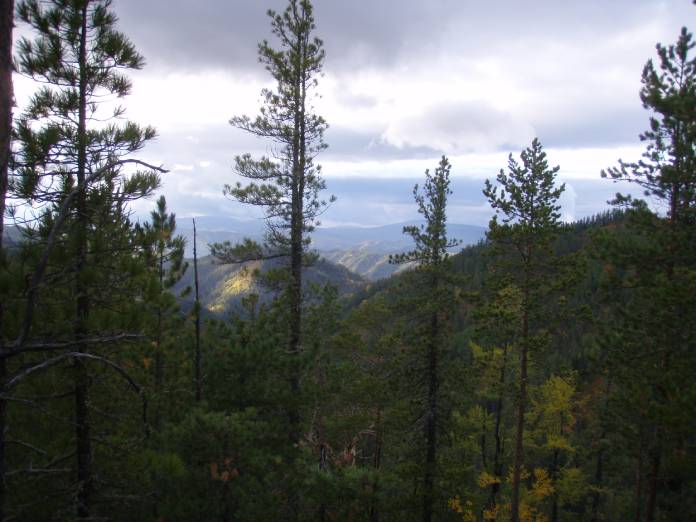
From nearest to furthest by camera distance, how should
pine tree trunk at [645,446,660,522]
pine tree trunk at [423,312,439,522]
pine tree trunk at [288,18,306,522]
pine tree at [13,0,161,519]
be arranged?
pine tree at [13,0,161,519] < pine tree trunk at [645,446,660,522] < pine tree trunk at [288,18,306,522] < pine tree trunk at [423,312,439,522]

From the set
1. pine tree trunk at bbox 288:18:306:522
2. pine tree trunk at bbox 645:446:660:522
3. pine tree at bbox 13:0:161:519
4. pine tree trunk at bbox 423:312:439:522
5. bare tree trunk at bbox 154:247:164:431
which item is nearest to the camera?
pine tree at bbox 13:0:161:519

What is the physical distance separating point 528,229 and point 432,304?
150 inches

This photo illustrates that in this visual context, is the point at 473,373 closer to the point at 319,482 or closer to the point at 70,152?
the point at 319,482

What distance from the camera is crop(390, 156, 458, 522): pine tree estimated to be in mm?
14305

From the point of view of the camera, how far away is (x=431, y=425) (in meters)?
14.6

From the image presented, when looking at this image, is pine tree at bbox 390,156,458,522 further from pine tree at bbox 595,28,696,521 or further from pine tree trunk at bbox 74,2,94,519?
pine tree trunk at bbox 74,2,94,519

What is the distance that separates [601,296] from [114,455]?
1215 centimetres

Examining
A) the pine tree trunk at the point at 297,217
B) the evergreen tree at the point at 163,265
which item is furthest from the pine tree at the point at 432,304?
the evergreen tree at the point at 163,265

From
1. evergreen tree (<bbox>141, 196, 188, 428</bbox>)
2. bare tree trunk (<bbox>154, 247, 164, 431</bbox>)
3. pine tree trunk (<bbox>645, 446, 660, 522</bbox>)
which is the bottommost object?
pine tree trunk (<bbox>645, 446, 660, 522</bbox>)

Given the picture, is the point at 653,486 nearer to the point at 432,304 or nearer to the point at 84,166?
the point at 432,304

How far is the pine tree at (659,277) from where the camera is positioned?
379 inches

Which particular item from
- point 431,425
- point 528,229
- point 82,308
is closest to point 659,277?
point 528,229

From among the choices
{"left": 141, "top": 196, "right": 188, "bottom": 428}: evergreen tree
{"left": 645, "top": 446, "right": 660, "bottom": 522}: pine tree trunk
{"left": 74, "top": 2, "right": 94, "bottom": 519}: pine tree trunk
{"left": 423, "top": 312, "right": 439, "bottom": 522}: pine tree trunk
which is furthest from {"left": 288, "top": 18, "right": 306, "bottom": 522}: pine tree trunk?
{"left": 645, "top": 446, "right": 660, "bottom": 522}: pine tree trunk

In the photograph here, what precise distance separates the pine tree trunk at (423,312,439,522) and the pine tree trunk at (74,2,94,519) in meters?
10.5
